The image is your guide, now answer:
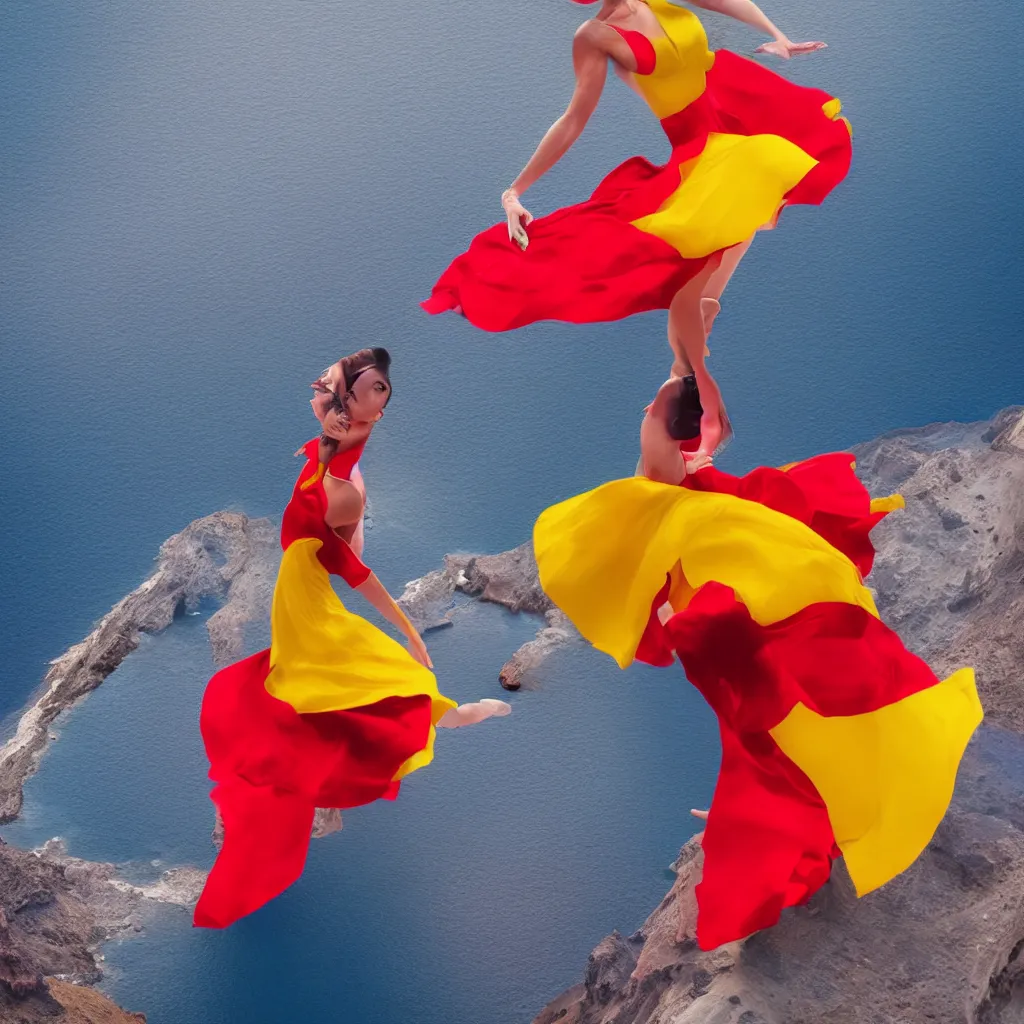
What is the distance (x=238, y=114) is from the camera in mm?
4438

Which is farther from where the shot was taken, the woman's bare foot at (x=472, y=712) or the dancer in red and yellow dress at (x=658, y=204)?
the woman's bare foot at (x=472, y=712)

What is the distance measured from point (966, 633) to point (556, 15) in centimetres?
200

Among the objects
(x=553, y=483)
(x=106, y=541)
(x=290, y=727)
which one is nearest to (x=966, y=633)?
(x=553, y=483)

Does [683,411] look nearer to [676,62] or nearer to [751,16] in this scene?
[676,62]

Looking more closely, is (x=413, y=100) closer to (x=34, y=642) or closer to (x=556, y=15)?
(x=556, y=15)

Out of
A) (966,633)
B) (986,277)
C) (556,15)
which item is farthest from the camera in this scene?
(556,15)

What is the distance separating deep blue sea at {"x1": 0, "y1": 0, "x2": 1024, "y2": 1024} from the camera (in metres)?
3.46

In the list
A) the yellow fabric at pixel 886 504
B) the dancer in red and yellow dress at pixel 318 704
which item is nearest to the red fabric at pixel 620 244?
the dancer in red and yellow dress at pixel 318 704

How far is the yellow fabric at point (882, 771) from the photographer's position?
2889mm

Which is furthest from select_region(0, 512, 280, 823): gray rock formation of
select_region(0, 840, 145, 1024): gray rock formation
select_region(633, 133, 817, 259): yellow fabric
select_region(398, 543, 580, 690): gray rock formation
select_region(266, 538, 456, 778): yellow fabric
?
select_region(633, 133, 817, 259): yellow fabric

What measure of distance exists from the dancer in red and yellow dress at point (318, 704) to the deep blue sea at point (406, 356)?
285 millimetres

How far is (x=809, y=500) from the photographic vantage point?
3234mm

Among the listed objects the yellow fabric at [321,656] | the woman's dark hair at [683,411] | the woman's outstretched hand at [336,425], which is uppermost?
the woman's outstretched hand at [336,425]

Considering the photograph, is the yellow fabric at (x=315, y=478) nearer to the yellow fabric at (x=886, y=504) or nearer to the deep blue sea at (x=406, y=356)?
the deep blue sea at (x=406, y=356)
